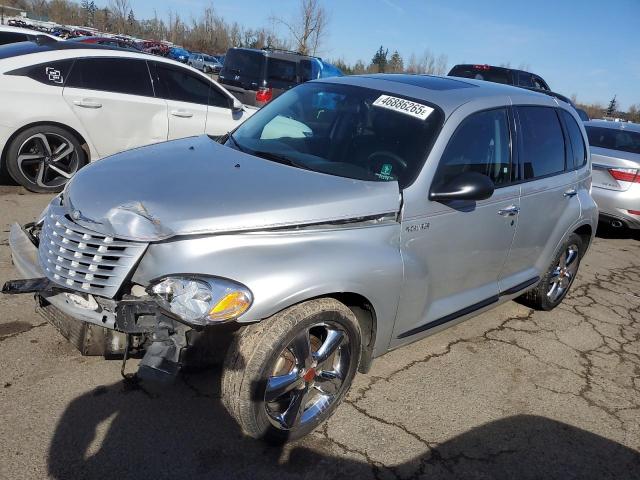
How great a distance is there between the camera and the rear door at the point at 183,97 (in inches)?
273

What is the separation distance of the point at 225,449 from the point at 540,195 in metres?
2.84

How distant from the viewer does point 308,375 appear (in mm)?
2799

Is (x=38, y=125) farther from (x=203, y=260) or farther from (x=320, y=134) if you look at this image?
(x=203, y=260)

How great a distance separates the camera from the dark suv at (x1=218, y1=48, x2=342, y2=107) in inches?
489

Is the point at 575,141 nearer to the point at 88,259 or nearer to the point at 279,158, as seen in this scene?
the point at 279,158

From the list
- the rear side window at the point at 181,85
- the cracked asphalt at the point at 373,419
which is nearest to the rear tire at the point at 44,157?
the rear side window at the point at 181,85

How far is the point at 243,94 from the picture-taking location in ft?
40.5

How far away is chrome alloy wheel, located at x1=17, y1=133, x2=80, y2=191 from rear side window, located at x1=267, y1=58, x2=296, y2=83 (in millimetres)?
7125

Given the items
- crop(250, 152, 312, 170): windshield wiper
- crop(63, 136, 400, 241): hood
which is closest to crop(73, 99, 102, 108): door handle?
crop(63, 136, 400, 241): hood

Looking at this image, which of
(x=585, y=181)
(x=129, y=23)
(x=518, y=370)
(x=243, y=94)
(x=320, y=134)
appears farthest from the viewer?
(x=129, y=23)

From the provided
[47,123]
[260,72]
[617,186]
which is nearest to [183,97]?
[47,123]

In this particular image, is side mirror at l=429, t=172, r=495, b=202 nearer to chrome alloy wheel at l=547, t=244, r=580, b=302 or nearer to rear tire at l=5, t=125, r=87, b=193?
chrome alloy wheel at l=547, t=244, r=580, b=302

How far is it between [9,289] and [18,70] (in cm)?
427

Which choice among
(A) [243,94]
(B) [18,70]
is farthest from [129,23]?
(B) [18,70]
